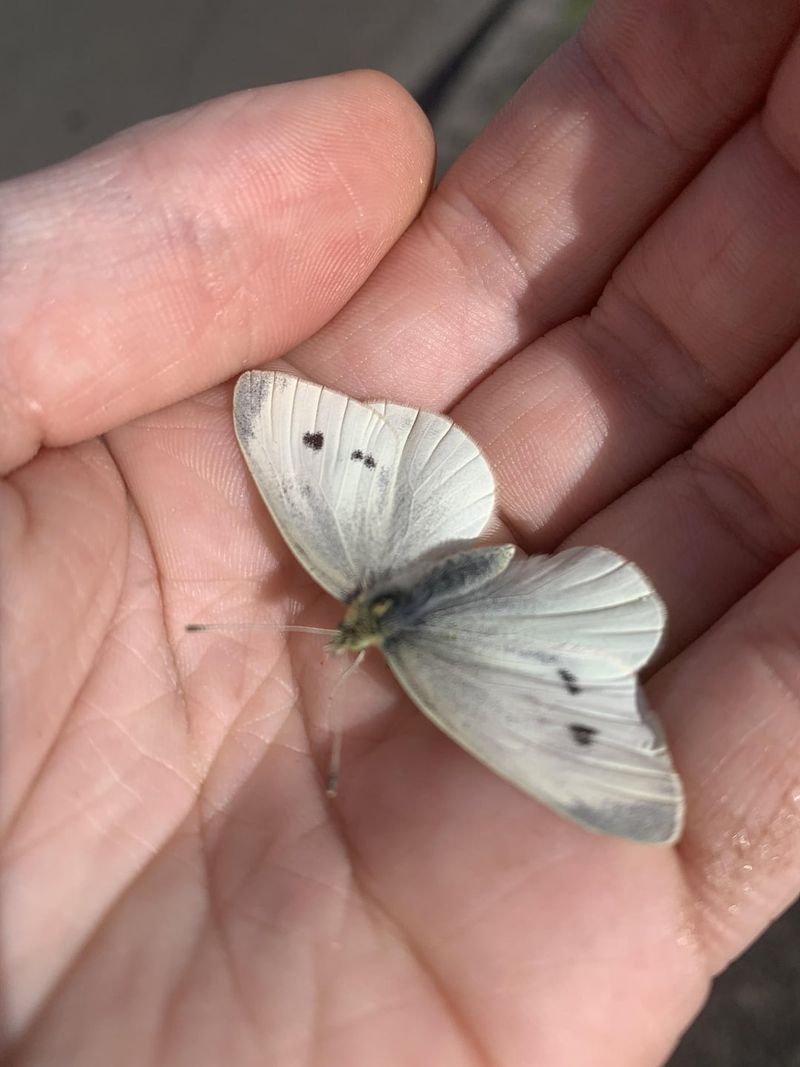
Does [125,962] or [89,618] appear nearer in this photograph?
[125,962]

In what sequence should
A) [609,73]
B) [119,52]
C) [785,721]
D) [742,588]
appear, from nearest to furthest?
[785,721] < [742,588] < [609,73] < [119,52]

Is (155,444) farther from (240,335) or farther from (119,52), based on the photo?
(119,52)

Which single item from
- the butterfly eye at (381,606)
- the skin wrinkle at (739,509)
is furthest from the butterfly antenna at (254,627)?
the skin wrinkle at (739,509)

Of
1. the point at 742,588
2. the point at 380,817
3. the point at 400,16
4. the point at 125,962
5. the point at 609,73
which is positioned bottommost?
the point at 125,962

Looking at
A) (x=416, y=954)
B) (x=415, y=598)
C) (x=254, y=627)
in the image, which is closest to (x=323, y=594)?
(x=254, y=627)

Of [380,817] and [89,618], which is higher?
[380,817]

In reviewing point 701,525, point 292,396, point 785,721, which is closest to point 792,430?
point 701,525

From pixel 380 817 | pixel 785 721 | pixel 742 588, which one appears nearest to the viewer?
pixel 785 721

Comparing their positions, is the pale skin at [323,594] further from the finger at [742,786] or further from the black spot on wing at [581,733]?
the black spot on wing at [581,733]
